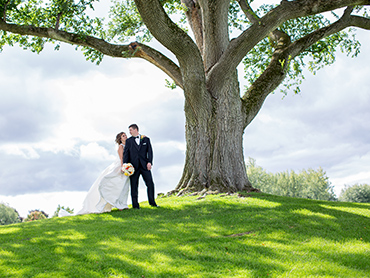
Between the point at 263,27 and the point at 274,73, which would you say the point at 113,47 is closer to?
the point at 263,27

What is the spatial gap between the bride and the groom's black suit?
272 mm

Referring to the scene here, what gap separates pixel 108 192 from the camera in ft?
36.2

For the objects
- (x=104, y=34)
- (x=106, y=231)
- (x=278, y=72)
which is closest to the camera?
(x=106, y=231)

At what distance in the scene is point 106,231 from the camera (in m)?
8.29

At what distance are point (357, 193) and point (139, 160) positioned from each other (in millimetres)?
47390

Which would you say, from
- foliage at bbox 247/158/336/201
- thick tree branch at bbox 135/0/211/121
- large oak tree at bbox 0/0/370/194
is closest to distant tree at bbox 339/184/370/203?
foliage at bbox 247/158/336/201

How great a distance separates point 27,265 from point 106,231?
2.34 m

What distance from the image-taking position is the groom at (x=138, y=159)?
436 inches

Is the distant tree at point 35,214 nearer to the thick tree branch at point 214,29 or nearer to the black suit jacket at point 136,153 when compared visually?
the black suit jacket at point 136,153

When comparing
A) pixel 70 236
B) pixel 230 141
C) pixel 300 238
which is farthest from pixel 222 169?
pixel 70 236

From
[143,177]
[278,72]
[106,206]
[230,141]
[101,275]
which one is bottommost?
[101,275]

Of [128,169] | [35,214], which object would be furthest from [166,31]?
[35,214]

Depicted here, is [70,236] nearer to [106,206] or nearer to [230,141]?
[106,206]

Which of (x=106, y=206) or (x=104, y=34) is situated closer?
(x=106, y=206)
